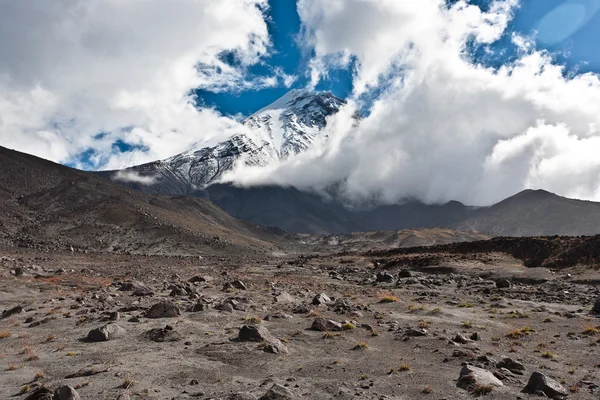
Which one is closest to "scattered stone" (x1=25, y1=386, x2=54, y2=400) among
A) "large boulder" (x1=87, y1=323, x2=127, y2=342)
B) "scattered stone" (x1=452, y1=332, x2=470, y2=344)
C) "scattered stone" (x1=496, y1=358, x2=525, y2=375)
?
"large boulder" (x1=87, y1=323, x2=127, y2=342)

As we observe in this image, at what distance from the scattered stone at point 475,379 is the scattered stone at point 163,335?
1085cm

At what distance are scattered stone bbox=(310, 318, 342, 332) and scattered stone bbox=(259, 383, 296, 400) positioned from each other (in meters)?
7.66

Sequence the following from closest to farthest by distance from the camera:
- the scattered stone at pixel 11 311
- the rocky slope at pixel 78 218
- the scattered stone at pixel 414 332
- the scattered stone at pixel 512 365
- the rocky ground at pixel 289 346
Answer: the rocky ground at pixel 289 346 < the scattered stone at pixel 512 365 < the scattered stone at pixel 414 332 < the scattered stone at pixel 11 311 < the rocky slope at pixel 78 218

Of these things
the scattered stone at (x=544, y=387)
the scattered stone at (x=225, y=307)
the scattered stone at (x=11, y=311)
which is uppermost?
the scattered stone at (x=544, y=387)

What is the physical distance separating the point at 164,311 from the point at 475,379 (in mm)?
14831

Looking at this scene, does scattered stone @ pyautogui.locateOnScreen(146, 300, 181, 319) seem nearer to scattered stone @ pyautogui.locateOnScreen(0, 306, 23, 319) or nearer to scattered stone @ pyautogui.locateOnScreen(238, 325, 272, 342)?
scattered stone @ pyautogui.locateOnScreen(238, 325, 272, 342)

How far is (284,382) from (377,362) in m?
3.76

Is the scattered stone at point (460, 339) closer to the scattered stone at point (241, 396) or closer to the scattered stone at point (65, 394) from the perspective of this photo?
the scattered stone at point (241, 396)

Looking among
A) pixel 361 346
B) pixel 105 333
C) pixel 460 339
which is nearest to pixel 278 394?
pixel 361 346

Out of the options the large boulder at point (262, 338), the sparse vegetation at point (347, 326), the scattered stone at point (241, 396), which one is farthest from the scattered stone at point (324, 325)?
the scattered stone at point (241, 396)

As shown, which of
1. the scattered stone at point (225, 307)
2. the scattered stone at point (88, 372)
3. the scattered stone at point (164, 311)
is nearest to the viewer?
the scattered stone at point (88, 372)

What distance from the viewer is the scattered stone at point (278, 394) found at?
1073cm

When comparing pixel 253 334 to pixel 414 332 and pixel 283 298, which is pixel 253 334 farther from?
pixel 283 298

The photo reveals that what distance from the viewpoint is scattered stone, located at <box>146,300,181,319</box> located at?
20.9m
